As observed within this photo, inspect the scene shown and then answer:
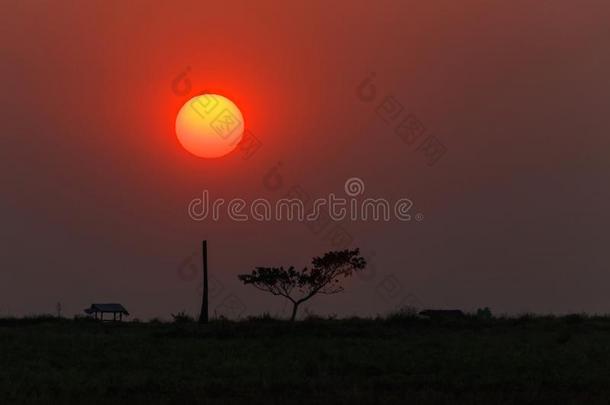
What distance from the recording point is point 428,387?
2061 centimetres

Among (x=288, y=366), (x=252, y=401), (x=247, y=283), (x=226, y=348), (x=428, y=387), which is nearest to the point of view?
(x=252, y=401)

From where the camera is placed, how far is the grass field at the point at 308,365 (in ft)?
63.3

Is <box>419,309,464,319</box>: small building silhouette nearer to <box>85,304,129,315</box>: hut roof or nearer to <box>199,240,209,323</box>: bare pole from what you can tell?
<box>199,240,209,323</box>: bare pole

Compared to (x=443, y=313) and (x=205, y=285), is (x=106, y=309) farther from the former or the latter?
(x=443, y=313)

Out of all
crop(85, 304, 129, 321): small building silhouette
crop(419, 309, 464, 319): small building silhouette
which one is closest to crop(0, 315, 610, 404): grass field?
crop(419, 309, 464, 319): small building silhouette

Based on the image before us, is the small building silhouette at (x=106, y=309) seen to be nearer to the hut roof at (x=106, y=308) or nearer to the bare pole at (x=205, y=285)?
the hut roof at (x=106, y=308)

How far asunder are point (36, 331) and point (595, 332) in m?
25.0

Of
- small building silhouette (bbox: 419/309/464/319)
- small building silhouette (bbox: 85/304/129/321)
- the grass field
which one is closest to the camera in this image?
the grass field

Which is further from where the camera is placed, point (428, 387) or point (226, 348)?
point (226, 348)

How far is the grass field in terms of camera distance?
19.3 metres

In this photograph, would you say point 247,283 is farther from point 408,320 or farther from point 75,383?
point 75,383

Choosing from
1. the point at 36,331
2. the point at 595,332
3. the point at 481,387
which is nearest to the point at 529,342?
the point at 595,332

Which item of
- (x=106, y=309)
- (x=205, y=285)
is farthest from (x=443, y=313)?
(x=106, y=309)

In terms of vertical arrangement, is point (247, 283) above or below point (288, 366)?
above
